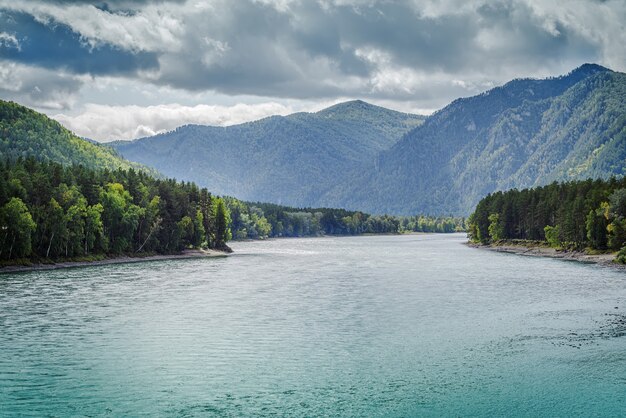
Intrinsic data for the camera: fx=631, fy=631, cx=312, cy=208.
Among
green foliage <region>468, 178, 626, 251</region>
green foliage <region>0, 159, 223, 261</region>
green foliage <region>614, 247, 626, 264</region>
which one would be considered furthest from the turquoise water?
green foliage <region>468, 178, 626, 251</region>

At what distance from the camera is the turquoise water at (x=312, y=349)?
39.4m

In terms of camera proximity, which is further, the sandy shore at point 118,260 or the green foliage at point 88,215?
the green foliage at point 88,215

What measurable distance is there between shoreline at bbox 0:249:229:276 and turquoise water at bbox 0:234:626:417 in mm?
19344

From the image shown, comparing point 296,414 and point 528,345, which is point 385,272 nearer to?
point 528,345

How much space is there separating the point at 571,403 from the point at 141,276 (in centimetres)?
9506

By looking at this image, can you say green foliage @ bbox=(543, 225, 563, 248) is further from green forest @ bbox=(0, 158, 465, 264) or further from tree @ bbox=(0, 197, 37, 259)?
tree @ bbox=(0, 197, 37, 259)

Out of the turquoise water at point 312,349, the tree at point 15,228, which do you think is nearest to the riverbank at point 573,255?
the turquoise water at point 312,349

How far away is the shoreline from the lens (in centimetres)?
12312

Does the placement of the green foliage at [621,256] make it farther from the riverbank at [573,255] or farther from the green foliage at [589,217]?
the green foliage at [589,217]

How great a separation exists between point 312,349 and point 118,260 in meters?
109

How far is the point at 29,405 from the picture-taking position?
3844 centimetres

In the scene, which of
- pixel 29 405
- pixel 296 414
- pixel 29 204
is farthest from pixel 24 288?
pixel 296 414

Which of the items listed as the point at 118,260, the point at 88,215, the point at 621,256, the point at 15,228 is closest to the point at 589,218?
the point at 621,256

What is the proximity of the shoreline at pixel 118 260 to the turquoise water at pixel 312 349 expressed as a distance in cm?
1934
